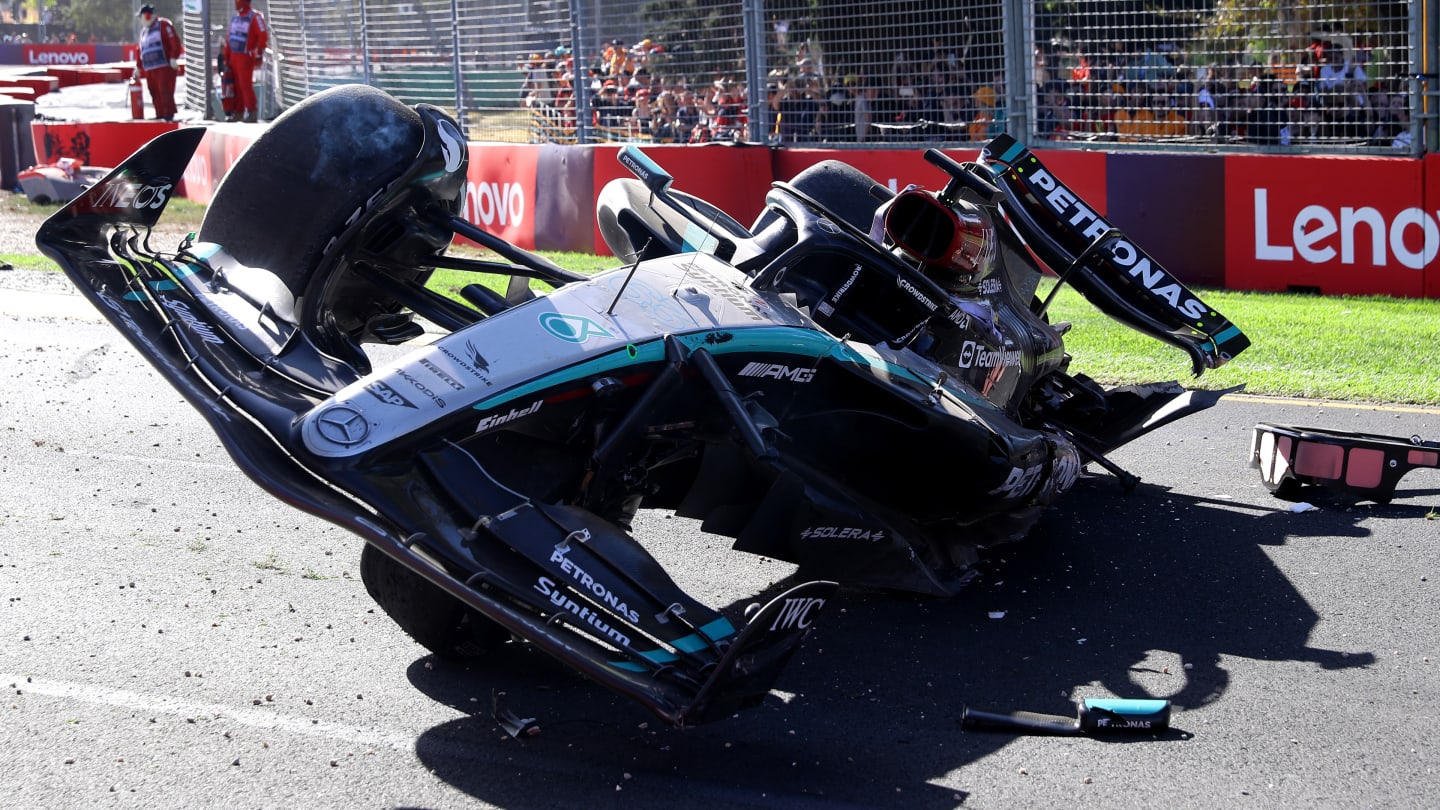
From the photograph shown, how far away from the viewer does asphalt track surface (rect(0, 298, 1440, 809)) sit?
3.71m

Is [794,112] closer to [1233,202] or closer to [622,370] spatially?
[1233,202]

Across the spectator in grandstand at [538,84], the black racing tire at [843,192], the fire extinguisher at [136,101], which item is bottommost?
the black racing tire at [843,192]

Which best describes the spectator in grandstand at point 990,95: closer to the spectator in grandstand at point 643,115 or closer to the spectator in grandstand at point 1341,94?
the spectator in grandstand at point 1341,94

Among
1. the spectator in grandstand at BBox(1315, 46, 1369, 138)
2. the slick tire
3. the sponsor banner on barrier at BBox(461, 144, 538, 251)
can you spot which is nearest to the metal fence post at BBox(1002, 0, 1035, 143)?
the spectator in grandstand at BBox(1315, 46, 1369, 138)

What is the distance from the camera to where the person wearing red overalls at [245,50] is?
19766mm

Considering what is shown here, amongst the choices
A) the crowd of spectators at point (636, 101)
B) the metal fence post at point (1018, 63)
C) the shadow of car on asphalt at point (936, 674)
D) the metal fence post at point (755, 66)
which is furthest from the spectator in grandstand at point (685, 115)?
the shadow of car on asphalt at point (936, 674)

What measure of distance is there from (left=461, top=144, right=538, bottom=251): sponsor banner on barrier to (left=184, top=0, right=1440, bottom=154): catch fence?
601 millimetres

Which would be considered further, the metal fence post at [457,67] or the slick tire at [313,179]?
the metal fence post at [457,67]

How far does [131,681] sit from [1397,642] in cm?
396

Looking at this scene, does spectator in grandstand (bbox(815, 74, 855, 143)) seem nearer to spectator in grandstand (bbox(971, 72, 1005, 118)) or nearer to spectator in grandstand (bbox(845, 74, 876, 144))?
spectator in grandstand (bbox(845, 74, 876, 144))

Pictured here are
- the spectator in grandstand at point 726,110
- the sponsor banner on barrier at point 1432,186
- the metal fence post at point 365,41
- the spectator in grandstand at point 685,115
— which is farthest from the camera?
the metal fence post at point 365,41

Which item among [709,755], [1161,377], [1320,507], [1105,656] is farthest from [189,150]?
[1161,377]

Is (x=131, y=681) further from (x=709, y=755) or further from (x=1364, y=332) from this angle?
(x=1364, y=332)

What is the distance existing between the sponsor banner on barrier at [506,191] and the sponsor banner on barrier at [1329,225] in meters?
6.14
